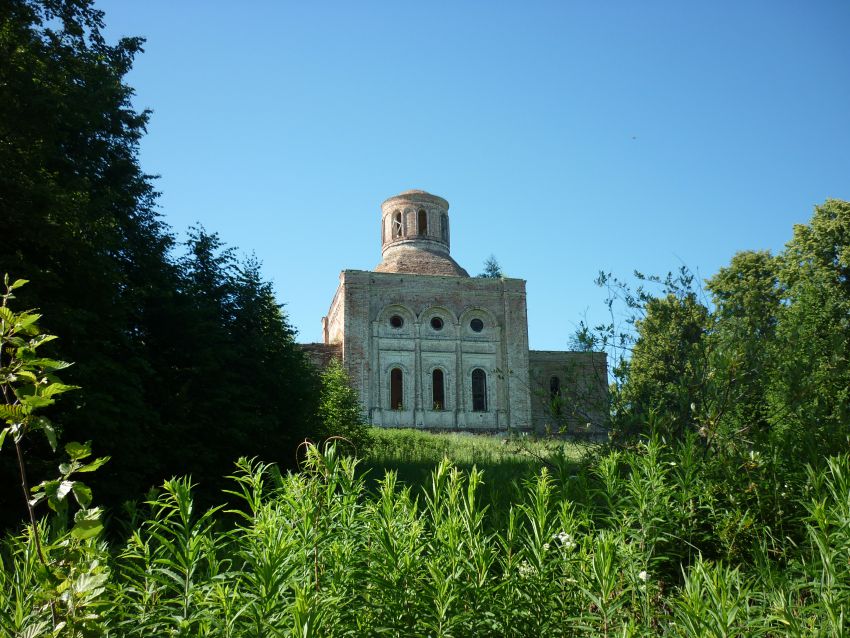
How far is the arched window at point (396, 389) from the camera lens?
3116 cm

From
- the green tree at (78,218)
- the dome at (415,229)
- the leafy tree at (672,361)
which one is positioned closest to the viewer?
the leafy tree at (672,361)

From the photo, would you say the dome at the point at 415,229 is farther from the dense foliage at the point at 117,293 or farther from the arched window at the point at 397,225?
the dense foliage at the point at 117,293

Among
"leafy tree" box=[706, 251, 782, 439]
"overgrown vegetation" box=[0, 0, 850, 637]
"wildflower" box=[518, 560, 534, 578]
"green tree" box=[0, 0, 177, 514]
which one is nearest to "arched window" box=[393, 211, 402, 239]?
"overgrown vegetation" box=[0, 0, 850, 637]

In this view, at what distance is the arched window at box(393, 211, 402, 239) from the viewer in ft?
116

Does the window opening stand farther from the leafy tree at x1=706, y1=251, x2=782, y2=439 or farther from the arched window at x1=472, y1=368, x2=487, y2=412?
the leafy tree at x1=706, y1=251, x2=782, y2=439

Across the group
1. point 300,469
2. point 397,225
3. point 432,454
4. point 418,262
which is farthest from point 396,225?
point 300,469

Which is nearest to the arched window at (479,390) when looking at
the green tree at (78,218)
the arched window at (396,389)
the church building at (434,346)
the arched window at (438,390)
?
the church building at (434,346)

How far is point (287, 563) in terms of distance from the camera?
11.3ft

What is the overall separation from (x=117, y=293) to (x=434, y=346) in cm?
2062

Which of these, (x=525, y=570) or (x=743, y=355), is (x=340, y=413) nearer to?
(x=743, y=355)

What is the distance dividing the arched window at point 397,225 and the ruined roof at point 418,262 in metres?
0.73

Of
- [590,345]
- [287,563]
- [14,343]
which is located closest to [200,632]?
[287,563]

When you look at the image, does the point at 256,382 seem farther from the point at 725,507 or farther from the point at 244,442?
the point at 725,507

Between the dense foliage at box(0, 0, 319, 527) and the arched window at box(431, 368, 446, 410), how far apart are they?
553 inches
